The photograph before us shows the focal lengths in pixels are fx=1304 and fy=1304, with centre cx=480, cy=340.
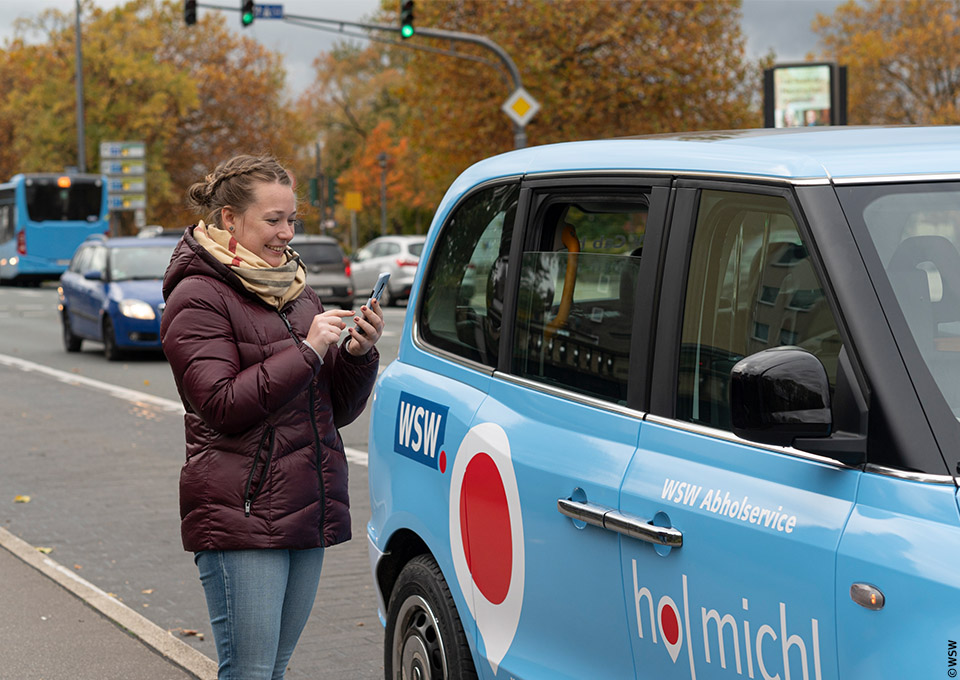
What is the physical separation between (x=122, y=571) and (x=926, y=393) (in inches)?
205

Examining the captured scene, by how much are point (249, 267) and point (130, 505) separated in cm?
550

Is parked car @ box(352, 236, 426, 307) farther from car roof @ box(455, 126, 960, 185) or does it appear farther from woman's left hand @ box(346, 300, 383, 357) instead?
car roof @ box(455, 126, 960, 185)

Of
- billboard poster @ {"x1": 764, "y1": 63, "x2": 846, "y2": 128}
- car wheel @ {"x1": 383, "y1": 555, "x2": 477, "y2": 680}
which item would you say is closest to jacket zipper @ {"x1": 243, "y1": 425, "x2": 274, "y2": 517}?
car wheel @ {"x1": 383, "y1": 555, "x2": 477, "y2": 680}

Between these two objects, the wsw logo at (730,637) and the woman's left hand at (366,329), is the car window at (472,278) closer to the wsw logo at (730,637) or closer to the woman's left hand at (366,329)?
the woman's left hand at (366,329)

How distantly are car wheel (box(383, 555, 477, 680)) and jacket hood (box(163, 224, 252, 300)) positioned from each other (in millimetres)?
1012

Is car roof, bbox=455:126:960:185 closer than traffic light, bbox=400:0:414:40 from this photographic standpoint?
Yes

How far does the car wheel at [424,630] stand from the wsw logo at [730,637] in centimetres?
92

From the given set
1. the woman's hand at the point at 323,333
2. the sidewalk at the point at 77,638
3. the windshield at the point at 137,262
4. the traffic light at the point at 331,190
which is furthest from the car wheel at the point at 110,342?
the traffic light at the point at 331,190

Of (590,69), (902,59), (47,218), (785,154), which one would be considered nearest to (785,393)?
(785,154)

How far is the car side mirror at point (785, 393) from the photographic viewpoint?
229cm

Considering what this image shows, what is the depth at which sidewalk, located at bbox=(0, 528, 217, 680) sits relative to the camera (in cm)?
498

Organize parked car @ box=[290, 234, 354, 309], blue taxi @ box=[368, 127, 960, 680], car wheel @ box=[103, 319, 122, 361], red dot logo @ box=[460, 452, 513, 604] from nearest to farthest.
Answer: blue taxi @ box=[368, 127, 960, 680], red dot logo @ box=[460, 452, 513, 604], car wheel @ box=[103, 319, 122, 361], parked car @ box=[290, 234, 354, 309]

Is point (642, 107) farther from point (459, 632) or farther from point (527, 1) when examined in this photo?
point (459, 632)

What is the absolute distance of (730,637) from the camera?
98.3 inches
